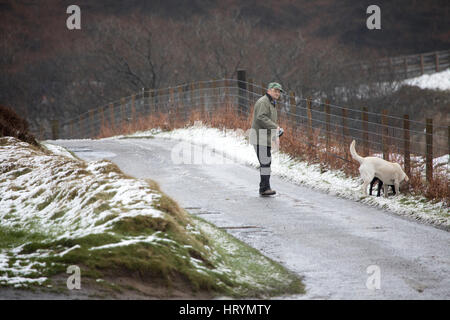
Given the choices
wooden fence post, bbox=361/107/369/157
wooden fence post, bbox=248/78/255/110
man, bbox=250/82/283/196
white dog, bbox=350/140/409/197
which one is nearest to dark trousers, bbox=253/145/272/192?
man, bbox=250/82/283/196

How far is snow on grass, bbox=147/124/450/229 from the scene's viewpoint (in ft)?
36.0

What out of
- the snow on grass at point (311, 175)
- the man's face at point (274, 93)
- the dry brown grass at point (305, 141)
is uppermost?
the man's face at point (274, 93)

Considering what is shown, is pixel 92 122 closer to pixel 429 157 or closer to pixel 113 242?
pixel 429 157

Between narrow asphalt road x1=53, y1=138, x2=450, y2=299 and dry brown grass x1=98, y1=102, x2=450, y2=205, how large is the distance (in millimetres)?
1019

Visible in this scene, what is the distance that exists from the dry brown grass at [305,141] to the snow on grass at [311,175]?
0.57 feet

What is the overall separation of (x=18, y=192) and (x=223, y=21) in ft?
158

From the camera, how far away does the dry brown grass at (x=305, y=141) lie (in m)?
11.9

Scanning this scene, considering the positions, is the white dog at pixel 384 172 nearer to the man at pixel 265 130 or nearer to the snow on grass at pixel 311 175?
the snow on grass at pixel 311 175

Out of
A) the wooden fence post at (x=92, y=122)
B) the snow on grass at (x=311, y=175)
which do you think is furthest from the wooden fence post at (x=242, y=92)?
the wooden fence post at (x=92, y=122)

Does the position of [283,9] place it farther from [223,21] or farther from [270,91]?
[270,91]

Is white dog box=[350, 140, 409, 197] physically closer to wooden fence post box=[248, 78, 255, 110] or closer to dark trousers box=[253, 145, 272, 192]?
dark trousers box=[253, 145, 272, 192]

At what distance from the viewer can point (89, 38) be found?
196 feet

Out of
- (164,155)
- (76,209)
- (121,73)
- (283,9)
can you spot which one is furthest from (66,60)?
(76,209)

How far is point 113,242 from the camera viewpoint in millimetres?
7062
